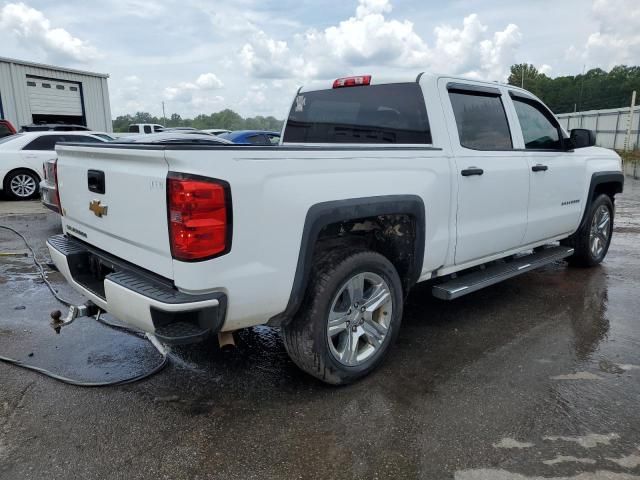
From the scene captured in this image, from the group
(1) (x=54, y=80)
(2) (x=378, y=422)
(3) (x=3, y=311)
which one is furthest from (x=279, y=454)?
(1) (x=54, y=80)

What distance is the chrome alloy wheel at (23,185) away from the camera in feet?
36.5

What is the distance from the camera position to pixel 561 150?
193 inches

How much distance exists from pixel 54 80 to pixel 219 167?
26.2 m

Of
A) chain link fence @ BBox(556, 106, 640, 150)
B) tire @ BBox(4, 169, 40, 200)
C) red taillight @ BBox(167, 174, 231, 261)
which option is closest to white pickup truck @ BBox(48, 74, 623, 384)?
red taillight @ BBox(167, 174, 231, 261)

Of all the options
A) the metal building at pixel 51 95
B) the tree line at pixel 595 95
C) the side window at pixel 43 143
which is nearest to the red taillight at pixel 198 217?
the side window at pixel 43 143

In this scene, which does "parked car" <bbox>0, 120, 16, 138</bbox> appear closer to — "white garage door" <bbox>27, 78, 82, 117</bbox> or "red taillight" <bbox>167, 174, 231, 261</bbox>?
"white garage door" <bbox>27, 78, 82, 117</bbox>

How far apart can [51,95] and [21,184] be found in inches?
611

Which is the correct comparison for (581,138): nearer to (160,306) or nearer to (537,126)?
(537,126)

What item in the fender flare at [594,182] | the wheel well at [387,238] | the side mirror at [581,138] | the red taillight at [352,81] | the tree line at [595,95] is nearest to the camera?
the wheel well at [387,238]

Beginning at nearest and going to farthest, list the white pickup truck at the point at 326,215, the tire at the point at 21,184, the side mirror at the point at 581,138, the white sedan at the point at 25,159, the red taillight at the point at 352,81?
1. the white pickup truck at the point at 326,215
2. the red taillight at the point at 352,81
3. the side mirror at the point at 581,138
4. the white sedan at the point at 25,159
5. the tire at the point at 21,184

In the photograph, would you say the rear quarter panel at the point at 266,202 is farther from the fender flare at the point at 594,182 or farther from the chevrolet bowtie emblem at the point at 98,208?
the fender flare at the point at 594,182

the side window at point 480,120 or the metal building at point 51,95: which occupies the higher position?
the metal building at point 51,95

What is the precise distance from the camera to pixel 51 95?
24203 mm

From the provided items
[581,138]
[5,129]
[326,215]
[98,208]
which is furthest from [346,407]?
[5,129]
